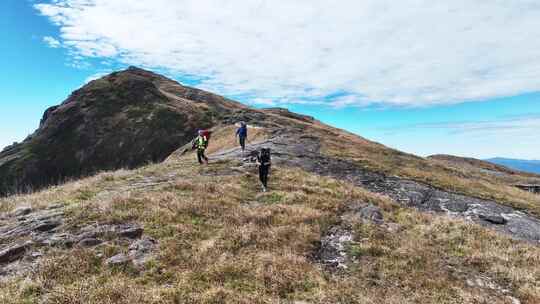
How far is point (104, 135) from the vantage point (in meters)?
77.1

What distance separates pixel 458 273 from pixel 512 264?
280cm

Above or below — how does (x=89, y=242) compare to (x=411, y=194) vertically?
below

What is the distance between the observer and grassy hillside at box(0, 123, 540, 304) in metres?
9.85

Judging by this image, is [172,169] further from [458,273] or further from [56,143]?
[56,143]

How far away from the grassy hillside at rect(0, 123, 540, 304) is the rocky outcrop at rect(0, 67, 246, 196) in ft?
170

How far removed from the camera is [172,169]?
27.2m

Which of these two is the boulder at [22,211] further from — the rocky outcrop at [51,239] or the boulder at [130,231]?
the boulder at [130,231]

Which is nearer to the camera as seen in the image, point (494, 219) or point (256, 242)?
point (256, 242)

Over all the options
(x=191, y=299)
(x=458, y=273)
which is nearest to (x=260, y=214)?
(x=191, y=299)

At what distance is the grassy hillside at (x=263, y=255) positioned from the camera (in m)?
9.85

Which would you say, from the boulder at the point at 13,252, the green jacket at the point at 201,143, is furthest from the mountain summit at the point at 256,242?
the green jacket at the point at 201,143

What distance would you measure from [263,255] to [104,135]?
7467 cm

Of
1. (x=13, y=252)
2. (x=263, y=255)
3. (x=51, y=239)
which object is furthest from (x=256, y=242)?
(x=13, y=252)

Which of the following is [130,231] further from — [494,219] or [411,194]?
[494,219]
